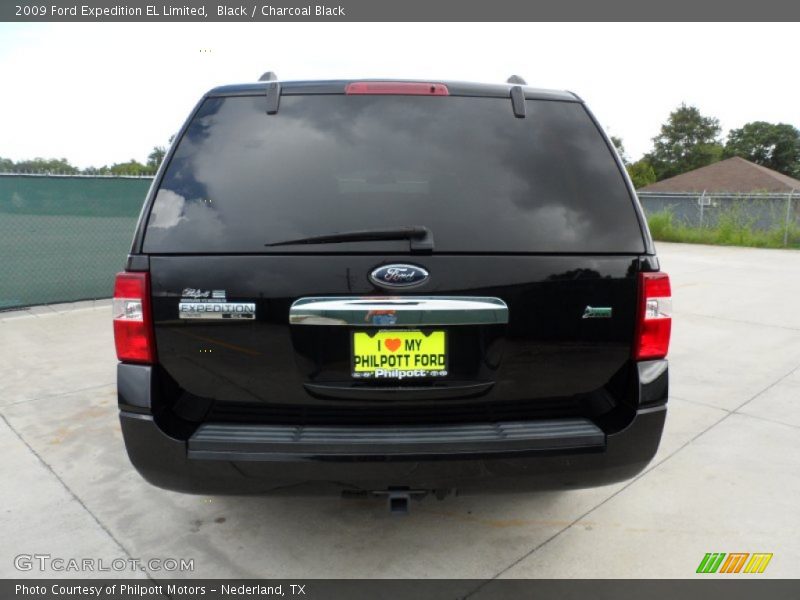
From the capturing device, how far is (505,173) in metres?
2.31

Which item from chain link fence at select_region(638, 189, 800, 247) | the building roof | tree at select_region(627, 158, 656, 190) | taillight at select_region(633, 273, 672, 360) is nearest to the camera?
taillight at select_region(633, 273, 672, 360)

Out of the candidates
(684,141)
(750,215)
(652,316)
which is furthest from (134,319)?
(684,141)

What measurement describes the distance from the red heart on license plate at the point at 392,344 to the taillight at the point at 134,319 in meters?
0.84

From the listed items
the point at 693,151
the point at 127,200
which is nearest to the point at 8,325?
the point at 127,200

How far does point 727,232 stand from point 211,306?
22.4 meters

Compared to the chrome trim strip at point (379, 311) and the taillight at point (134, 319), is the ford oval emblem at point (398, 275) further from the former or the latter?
the taillight at point (134, 319)

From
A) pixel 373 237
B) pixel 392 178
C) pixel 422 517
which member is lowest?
pixel 422 517

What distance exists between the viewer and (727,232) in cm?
2098

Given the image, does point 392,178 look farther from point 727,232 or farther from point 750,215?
point 750,215

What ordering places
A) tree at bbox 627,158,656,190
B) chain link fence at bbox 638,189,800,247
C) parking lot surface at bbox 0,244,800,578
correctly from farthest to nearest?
tree at bbox 627,158,656,190, chain link fence at bbox 638,189,800,247, parking lot surface at bbox 0,244,800,578

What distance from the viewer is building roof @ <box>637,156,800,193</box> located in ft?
127

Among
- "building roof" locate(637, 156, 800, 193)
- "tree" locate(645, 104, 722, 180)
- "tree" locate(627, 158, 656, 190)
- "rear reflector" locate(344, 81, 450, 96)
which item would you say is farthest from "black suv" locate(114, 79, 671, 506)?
"tree" locate(645, 104, 722, 180)

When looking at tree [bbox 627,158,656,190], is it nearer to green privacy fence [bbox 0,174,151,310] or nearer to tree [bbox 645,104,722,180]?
tree [bbox 645,104,722,180]

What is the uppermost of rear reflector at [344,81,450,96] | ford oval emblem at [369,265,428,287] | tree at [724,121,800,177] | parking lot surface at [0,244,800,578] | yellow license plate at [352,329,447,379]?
tree at [724,121,800,177]
